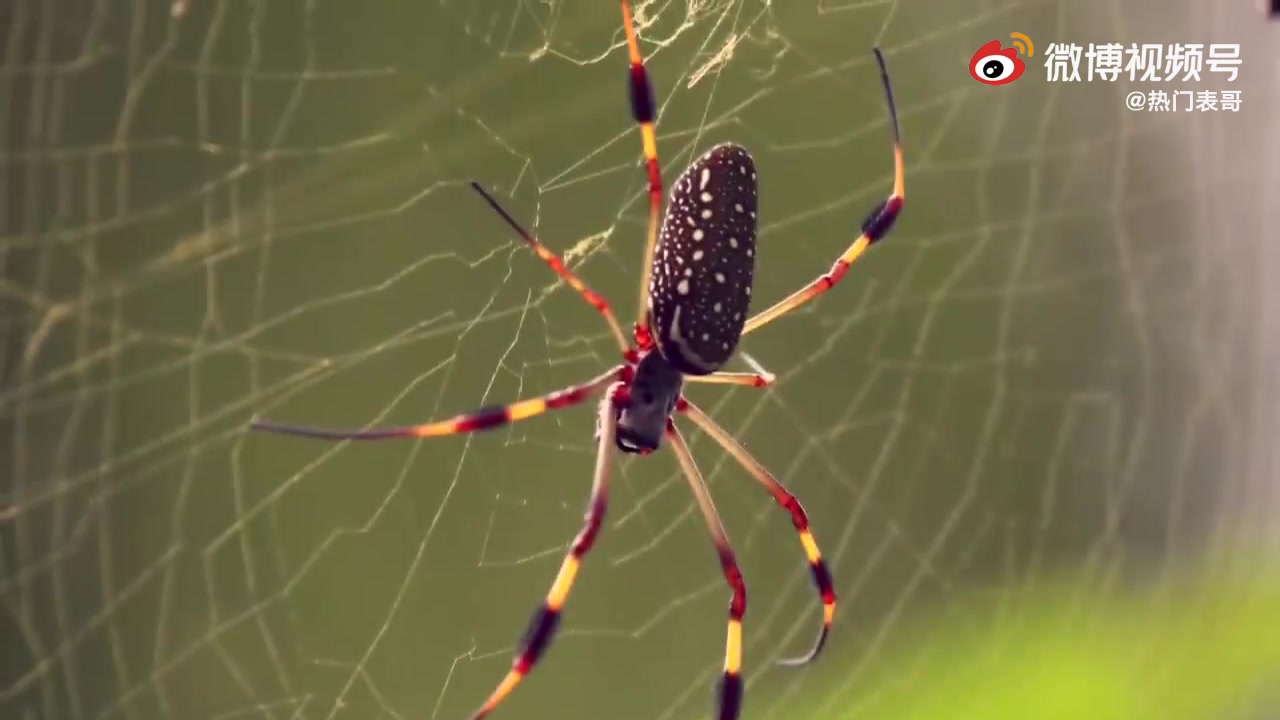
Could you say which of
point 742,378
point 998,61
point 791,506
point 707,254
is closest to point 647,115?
point 707,254

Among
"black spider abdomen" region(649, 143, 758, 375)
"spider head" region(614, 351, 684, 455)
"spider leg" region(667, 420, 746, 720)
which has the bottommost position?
"spider leg" region(667, 420, 746, 720)

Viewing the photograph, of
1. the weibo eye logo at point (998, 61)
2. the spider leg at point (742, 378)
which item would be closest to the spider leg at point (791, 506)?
the spider leg at point (742, 378)

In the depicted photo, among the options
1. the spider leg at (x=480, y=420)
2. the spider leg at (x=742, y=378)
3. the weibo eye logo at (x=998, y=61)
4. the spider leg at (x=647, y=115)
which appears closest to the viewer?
the spider leg at (x=480, y=420)

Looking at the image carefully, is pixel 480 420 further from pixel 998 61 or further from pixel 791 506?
pixel 998 61

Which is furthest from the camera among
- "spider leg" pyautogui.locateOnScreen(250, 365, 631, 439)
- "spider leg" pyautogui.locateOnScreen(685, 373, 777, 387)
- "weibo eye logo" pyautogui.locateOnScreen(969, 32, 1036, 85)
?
"weibo eye logo" pyautogui.locateOnScreen(969, 32, 1036, 85)

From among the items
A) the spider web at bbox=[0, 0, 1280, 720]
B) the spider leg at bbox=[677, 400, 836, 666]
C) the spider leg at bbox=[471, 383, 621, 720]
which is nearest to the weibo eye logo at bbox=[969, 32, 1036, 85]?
the spider web at bbox=[0, 0, 1280, 720]

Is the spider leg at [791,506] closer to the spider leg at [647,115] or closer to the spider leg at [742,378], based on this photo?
the spider leg at [742,378]

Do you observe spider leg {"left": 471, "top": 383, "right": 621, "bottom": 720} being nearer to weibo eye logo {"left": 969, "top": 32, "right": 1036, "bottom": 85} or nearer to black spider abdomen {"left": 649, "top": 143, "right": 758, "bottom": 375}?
black spider abdomen {"left": 649, "top": 143, "right": 758, "bottom": 375}
